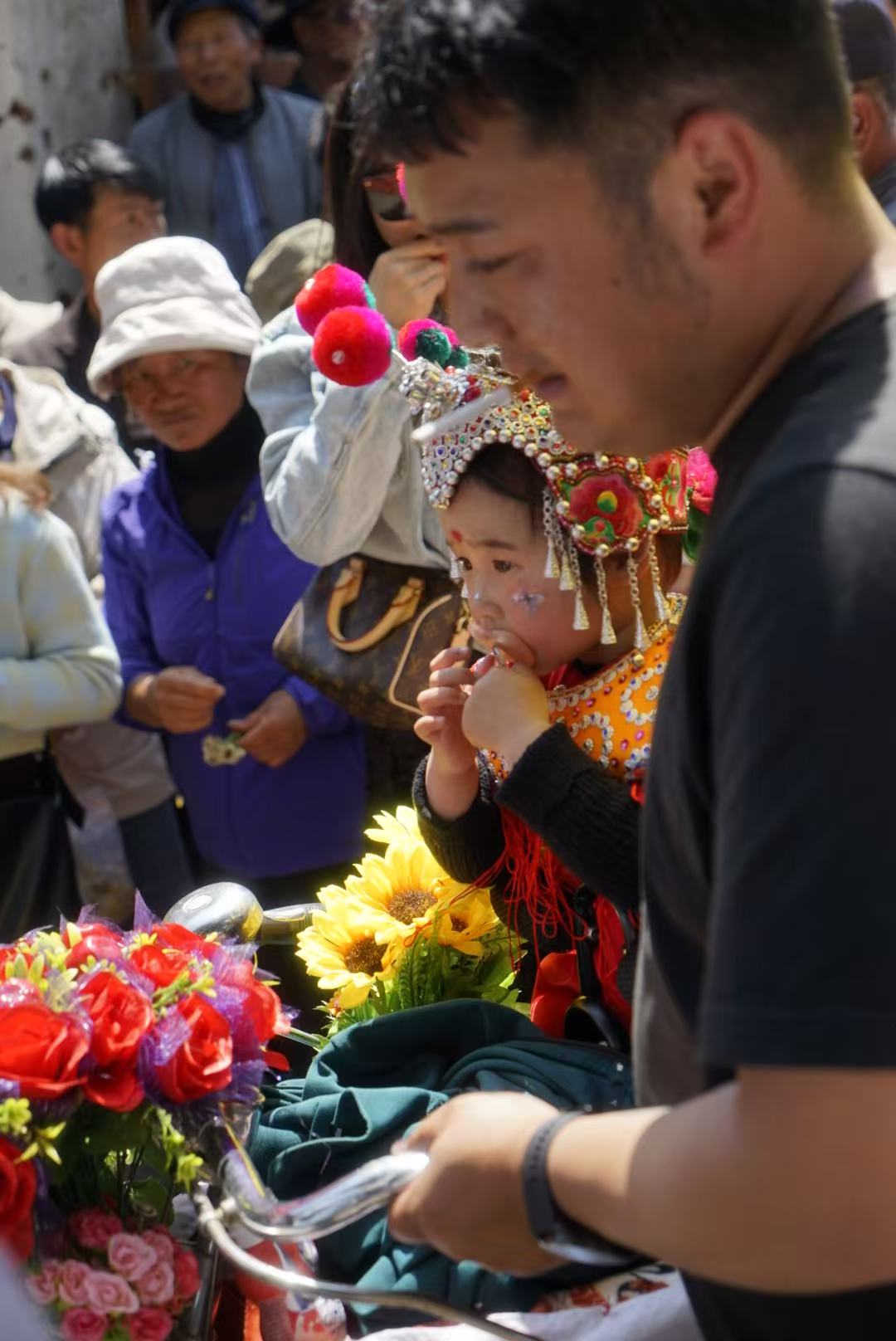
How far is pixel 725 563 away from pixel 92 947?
108 centimetres

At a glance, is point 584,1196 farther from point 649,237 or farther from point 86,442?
point 86,442

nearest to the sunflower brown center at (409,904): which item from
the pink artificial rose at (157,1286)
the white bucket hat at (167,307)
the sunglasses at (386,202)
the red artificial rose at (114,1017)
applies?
the red artificial rose at (114,1017)

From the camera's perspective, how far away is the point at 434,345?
2066mm

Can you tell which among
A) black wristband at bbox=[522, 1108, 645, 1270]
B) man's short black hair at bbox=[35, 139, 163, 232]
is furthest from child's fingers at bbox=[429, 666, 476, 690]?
man's short black hair at bbox=[35, 139, 163, 232]

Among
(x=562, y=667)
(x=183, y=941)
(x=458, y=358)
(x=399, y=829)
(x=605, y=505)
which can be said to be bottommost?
(x=399, y=829)

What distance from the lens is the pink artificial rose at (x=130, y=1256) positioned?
1617 mm

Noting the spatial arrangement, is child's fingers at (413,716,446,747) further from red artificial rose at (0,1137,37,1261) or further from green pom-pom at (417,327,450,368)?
red artificial rose at (0,1137,37,1261)

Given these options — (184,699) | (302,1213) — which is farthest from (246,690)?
(302,1213)

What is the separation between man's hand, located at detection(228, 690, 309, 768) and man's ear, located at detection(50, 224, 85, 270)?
5.79 feet

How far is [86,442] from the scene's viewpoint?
3.89 meters

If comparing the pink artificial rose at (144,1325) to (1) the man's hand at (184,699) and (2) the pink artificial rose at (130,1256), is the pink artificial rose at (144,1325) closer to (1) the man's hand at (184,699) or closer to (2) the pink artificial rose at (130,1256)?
(2) the pink artificial rose at (130,1256)

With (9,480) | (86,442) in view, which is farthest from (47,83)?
(9,480)

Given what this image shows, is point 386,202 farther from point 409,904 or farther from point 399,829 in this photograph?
point 409,904

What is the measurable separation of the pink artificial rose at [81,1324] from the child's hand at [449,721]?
0.76m
